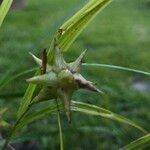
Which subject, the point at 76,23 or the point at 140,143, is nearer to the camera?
the point at 76,23

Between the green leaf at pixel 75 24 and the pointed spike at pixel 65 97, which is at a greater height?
the green leaf at pixel 75 24

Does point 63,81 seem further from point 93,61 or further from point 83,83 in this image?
point 93,61

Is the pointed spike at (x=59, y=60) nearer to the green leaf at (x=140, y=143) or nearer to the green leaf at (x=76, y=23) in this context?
the green leaf at (x=76, y=23)

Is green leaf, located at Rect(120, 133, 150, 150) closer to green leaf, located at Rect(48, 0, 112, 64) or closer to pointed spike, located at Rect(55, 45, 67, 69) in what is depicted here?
A: green leaf, located at Rect(48, 0, 112, 64)

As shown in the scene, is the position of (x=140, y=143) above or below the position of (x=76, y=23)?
below

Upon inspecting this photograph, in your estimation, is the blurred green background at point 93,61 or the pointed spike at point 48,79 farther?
the blurred green background at point 93,61

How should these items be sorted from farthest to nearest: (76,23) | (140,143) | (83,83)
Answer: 1. (140,143)
2. (76,23)
3. (83,83)

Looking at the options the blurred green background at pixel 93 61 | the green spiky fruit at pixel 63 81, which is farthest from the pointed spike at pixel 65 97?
the blurred green background at pixel 93 61

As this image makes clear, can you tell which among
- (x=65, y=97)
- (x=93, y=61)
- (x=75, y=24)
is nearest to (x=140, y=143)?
(x=75, y=24)

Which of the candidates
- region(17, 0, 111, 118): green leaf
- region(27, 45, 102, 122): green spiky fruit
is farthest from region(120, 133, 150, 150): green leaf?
region(27, 45, 102, 122): green spiky fruit
